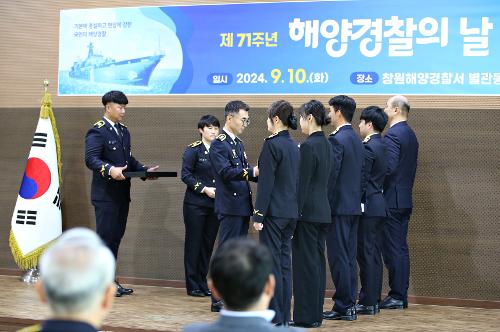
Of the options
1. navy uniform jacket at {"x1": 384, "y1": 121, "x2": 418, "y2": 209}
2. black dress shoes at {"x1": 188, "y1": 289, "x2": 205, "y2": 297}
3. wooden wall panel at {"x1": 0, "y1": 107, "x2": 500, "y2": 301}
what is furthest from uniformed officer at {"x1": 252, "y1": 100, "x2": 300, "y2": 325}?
wooden wall panel at {"x1": 0, "y1": 107, "x2": 500, "y2": 301}

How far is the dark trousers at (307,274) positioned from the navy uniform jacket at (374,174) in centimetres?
68

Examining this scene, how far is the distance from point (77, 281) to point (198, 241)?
15.9 ft

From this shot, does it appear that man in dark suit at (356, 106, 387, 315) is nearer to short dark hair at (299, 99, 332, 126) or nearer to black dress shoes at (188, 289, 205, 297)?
short dark hair at (299, 99, 332, 126)

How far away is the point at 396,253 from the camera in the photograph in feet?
20.1

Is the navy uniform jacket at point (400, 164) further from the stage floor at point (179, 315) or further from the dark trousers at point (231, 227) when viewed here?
the dark trousers at point (231, 227)

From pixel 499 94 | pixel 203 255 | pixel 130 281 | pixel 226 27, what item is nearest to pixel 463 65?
pixel 499 94

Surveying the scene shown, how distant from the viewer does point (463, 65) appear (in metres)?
6.42

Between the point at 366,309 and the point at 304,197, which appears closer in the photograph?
the point at 304,197

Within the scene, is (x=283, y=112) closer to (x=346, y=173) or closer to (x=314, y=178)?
(x=314, y=178)

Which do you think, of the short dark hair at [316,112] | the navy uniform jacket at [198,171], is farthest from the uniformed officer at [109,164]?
the short dark hair at [316,112]

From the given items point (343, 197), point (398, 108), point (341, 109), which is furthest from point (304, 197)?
point (398, 108)

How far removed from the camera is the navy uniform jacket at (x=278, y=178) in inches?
195

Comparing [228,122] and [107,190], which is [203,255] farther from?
[228,122]

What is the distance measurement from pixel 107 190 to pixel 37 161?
1.08m
